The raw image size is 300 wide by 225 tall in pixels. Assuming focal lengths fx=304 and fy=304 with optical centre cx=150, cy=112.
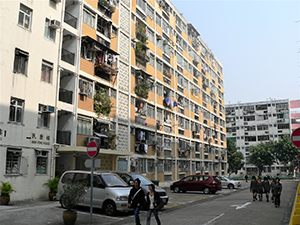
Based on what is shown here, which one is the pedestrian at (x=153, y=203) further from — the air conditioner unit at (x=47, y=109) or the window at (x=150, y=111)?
the window at (x=150, y=111)

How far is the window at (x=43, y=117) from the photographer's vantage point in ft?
63.6

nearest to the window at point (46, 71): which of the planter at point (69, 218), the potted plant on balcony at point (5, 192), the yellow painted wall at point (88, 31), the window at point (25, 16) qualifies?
the window at point (25, 16)

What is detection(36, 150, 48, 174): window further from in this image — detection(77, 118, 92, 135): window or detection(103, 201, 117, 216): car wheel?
detection(103, 201, 117, 216): car wheel

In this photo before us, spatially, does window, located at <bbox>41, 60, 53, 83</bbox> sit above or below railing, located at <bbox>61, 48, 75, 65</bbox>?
below

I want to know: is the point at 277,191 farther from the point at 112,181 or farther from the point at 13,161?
the point at 13,161

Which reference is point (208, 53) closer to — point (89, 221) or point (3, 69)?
point (3, 69)

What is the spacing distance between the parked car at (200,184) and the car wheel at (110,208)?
48.5 ft

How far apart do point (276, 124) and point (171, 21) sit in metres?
53.3

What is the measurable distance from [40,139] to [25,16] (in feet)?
25.4

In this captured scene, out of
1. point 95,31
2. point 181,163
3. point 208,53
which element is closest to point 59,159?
point 95,31

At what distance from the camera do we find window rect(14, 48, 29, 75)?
18125 millimetres

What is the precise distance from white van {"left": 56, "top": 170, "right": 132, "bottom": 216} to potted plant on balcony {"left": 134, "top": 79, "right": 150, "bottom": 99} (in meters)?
17.6

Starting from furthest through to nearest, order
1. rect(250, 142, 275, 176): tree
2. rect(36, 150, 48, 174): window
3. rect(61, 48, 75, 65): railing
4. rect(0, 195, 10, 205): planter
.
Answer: rect(250, 142, 275, 176): tree, rect(61, 48, 75, 65): railing, rect(36, 150, 48, 174): window, rect(0, 195, 10, 205): planter

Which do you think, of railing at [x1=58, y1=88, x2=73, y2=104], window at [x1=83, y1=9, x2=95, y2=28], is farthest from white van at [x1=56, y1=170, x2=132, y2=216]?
window at [x1=83, y1=9, x2=95, y2=28]
